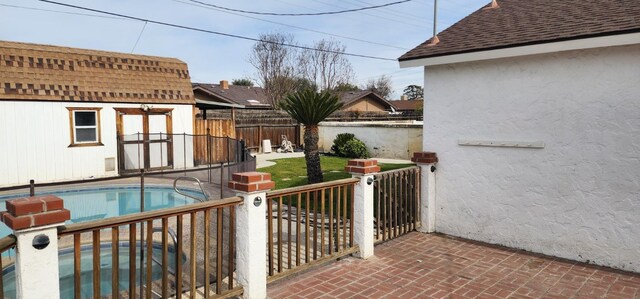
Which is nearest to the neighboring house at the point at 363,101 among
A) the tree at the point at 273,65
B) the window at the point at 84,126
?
the tree at the point at 273,65

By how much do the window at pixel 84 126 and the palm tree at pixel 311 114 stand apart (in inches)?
278

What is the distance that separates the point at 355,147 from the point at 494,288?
14767 mm

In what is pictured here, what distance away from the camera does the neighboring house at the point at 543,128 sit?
510 cm

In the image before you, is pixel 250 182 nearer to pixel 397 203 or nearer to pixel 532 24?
pixel 397 203

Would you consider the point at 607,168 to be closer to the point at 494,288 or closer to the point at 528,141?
the point at 528,141

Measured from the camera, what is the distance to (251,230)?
4.04m

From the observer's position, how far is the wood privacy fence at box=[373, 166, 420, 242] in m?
6.12

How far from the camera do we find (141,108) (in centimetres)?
1495

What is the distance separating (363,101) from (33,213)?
3354cm

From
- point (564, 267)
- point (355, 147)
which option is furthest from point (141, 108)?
point (564, 267)

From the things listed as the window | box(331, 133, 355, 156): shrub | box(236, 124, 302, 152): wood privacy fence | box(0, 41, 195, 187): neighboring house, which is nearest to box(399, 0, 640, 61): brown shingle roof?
box(0, 41, 195, 187): neighboring house

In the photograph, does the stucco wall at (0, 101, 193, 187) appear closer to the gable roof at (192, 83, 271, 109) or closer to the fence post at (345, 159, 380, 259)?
the fence post at (345, 159, 380, 259)

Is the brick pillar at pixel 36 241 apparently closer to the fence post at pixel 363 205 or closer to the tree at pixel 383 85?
the fence post at pixel 363 205

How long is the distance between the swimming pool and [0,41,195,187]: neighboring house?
239cm
